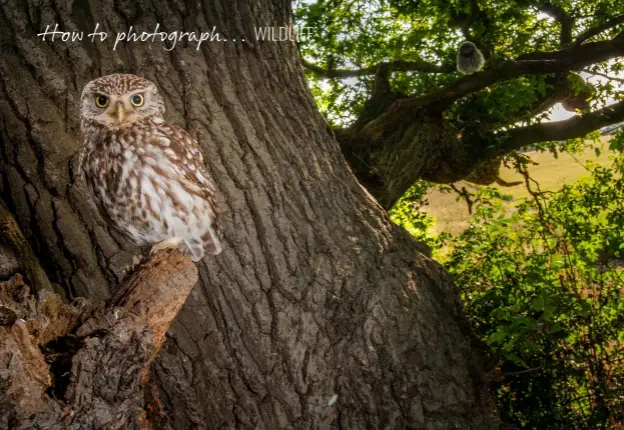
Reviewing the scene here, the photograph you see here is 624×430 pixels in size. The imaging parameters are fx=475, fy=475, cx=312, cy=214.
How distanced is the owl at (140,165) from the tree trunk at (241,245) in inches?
4.2

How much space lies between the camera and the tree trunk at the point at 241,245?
6.09 ft

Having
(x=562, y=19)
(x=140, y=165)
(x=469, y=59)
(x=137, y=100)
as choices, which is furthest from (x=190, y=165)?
(x=562, y=19)

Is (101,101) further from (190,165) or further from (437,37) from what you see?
(437,37)

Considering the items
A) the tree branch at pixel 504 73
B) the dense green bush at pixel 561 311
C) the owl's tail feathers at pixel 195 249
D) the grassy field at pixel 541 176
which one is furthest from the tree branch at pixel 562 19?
the owl's tail feathers at pixel 195 249

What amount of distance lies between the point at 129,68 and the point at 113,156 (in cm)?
38

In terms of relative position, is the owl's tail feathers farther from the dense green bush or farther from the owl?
the dense green bush

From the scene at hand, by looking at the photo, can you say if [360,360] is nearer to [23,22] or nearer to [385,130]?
[23,22]

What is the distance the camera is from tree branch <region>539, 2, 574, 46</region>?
196 inches

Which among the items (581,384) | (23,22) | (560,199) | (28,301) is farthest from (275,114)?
(560,199)

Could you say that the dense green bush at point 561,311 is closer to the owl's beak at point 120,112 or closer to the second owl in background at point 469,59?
the second owl in background at point 469,59

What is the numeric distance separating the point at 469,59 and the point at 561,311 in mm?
2473

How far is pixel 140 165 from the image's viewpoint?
1771mm

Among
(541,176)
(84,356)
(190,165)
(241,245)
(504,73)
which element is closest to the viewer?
(84,356)

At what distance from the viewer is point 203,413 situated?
79.8 inches
